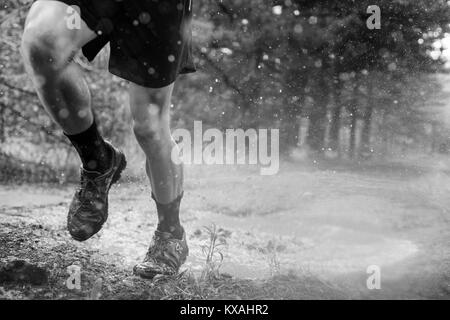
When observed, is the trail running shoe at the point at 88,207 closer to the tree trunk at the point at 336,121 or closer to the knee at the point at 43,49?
the knee at the point at 43,49

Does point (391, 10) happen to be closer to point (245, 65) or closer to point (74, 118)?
point (245, 65)

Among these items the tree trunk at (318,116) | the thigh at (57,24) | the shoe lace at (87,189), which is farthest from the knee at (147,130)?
the tree trunk at (318,116)

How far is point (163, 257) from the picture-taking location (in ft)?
6.57

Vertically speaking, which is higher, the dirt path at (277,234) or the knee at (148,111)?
the knee at (148,111)

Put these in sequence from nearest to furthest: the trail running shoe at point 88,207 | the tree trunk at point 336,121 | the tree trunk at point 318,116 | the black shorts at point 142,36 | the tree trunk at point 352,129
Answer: the black shorts at point 142,36 < the trail running shoe at point 88,207 < the tree trunk at point 318,116 < the tree trunk at point 336,121 < the tree trunk at point 352,129

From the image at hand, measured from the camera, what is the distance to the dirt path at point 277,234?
195 centimetres

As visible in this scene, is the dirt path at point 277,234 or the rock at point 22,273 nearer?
the rock at point 22,273

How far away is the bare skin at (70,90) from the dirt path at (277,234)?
0.56 meters

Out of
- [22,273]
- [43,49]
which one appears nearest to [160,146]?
[43,49]

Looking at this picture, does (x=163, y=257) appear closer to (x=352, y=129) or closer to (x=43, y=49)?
(x=43, y=49)

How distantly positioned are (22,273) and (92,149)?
546 mm

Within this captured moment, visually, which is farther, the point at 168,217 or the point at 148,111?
the point at 168,217

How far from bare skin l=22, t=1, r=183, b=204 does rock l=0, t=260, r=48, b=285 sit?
553 mm
